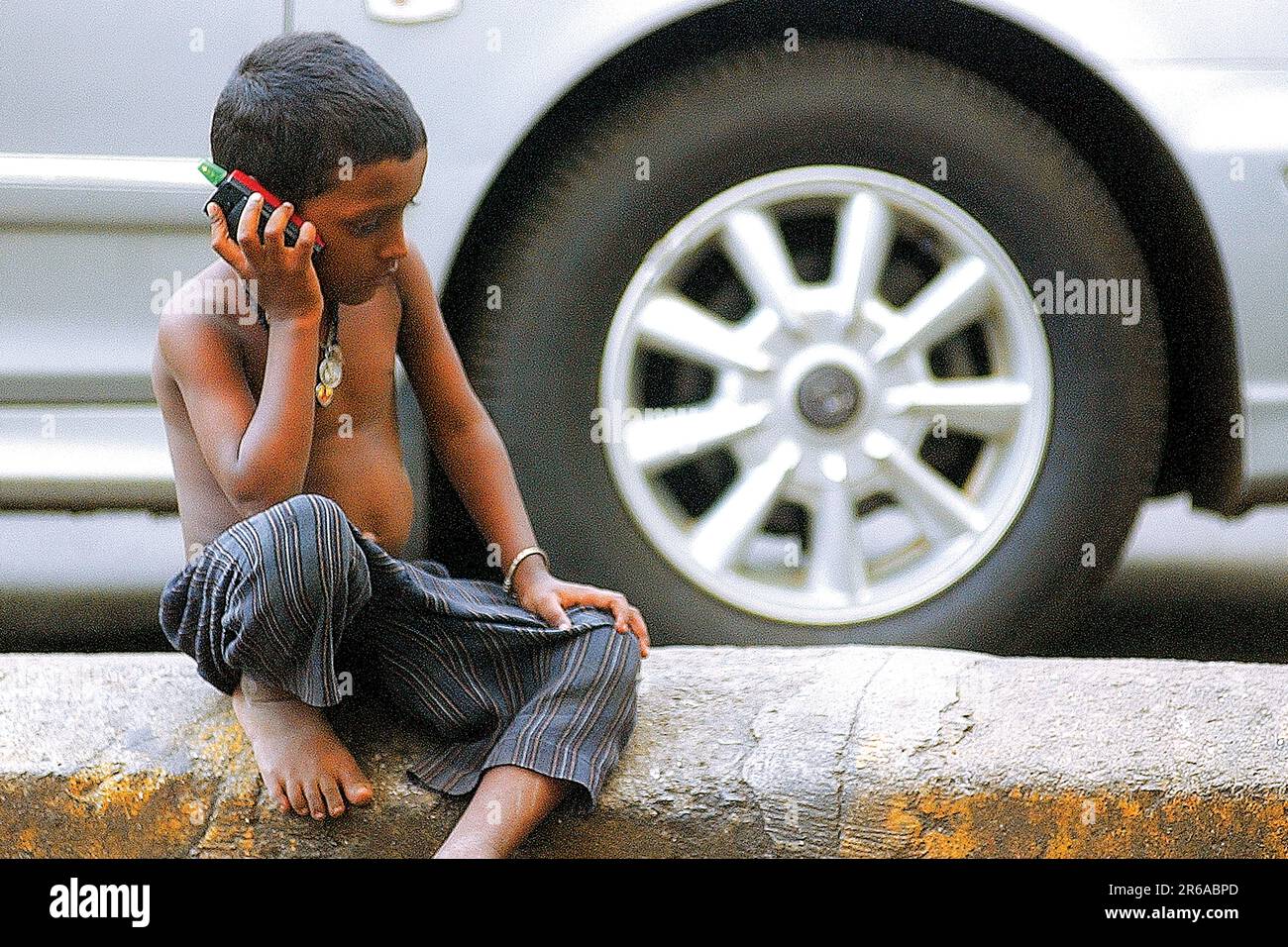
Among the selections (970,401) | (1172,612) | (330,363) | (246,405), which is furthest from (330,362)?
(1172,612)

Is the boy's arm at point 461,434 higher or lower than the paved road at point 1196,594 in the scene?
higher

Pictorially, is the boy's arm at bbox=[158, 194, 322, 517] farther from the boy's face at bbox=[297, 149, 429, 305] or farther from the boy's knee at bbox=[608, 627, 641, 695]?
the boy's knee at bbox=[608, 627, 641, 695]

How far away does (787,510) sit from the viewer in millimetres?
2279

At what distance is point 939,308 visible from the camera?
7.03 ft

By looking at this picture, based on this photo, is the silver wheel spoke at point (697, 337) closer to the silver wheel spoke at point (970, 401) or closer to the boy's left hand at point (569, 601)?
the silver wheel spoke at point (970, 401)

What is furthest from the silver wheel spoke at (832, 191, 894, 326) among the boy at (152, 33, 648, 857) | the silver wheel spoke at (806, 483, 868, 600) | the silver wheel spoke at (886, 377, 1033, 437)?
the boy at (152, 33, 648, 857)

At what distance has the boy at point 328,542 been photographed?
58.2 inches

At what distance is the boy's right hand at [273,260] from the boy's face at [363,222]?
Answer: 0.10 feet

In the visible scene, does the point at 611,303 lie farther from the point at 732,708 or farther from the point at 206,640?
the point at 206,640

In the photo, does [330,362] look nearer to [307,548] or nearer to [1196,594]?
[307,548]

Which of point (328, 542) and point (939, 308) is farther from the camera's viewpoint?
point (939, 308)

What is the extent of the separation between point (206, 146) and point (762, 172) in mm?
732

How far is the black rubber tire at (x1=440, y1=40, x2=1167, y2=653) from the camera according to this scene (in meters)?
2.11

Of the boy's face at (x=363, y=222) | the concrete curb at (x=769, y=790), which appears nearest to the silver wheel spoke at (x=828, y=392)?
the concrete curb at (x=769, y=790)
